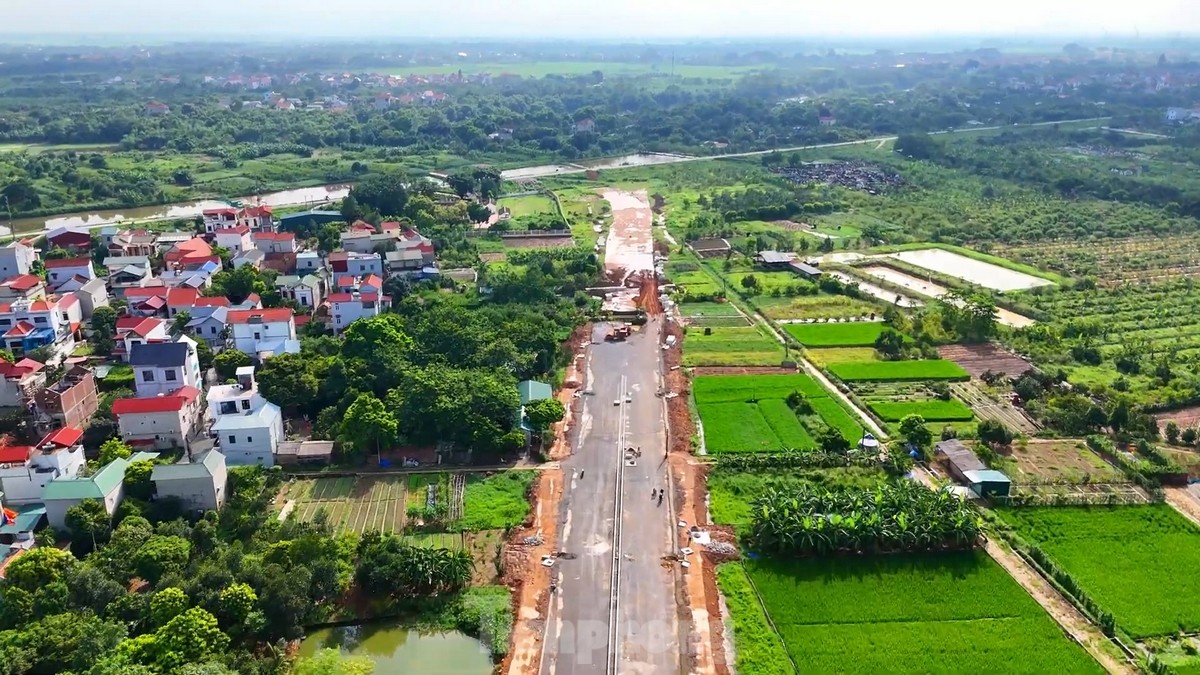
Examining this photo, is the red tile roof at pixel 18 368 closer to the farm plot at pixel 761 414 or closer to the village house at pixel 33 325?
the village house at pixel 33 325

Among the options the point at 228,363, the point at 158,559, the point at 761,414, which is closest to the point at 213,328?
the point at 228,363

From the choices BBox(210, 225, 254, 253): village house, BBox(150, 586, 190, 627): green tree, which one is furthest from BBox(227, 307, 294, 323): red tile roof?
BBox(150, 586, 190, 627): green tree

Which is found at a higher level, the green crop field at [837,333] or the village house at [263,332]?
the village house at [263,332]

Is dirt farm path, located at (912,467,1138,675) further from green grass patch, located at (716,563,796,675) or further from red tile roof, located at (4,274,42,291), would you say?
red tile roof, located at (4,274,42,291)

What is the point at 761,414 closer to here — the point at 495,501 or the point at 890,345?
the point at 890,345

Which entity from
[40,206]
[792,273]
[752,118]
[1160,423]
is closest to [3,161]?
[40,206]

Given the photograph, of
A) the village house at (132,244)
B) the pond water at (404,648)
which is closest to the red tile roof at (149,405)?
the pond water at (404,648)

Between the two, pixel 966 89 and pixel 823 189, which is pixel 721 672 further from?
pixel 966 89
